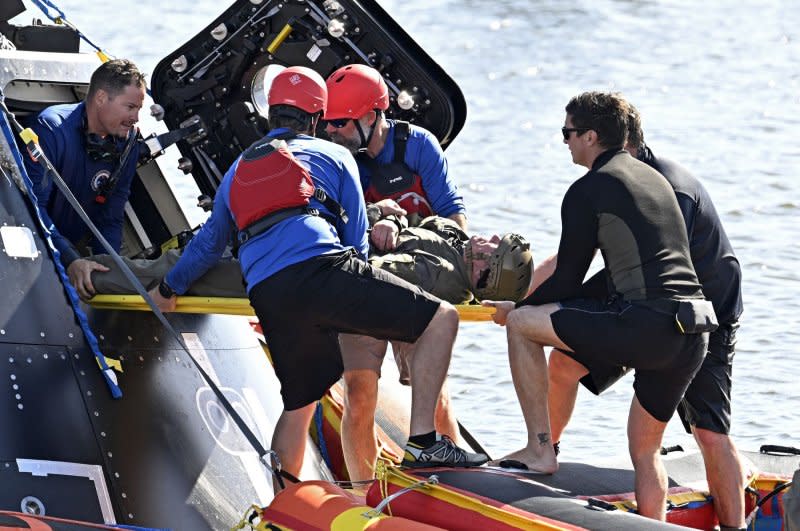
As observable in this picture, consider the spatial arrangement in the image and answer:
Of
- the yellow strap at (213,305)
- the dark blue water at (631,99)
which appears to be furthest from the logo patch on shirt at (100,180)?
the dark blue water at (631,99)

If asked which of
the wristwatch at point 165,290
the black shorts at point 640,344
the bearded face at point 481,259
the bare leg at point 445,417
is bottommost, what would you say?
the bare leg at point 445,417

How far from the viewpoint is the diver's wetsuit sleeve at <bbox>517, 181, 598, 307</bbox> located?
19.9 ft

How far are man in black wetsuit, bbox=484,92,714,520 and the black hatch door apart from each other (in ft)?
5.72

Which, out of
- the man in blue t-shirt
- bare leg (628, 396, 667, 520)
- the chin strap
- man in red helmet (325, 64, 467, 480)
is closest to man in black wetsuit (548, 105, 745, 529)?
bare leg (628, 396, 667, 520)

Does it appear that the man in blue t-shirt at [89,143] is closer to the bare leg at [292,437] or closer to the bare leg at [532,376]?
the bare leg at [292,437]

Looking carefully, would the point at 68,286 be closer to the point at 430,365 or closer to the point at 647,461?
the point at 430,365

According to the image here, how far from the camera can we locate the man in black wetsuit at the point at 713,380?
6.62 metres

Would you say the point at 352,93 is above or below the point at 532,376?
above

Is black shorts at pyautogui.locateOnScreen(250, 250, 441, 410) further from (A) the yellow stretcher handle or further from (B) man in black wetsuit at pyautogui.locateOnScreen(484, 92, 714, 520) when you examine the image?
(A) the yellow stretcher handle

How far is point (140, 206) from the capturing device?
813cm

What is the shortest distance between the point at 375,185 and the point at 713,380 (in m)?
1.68

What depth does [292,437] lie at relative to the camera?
6422 millimetres

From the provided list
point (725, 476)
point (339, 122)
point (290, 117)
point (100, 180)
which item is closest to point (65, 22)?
point (100, 180)

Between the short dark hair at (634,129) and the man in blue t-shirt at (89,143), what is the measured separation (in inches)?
82.7
